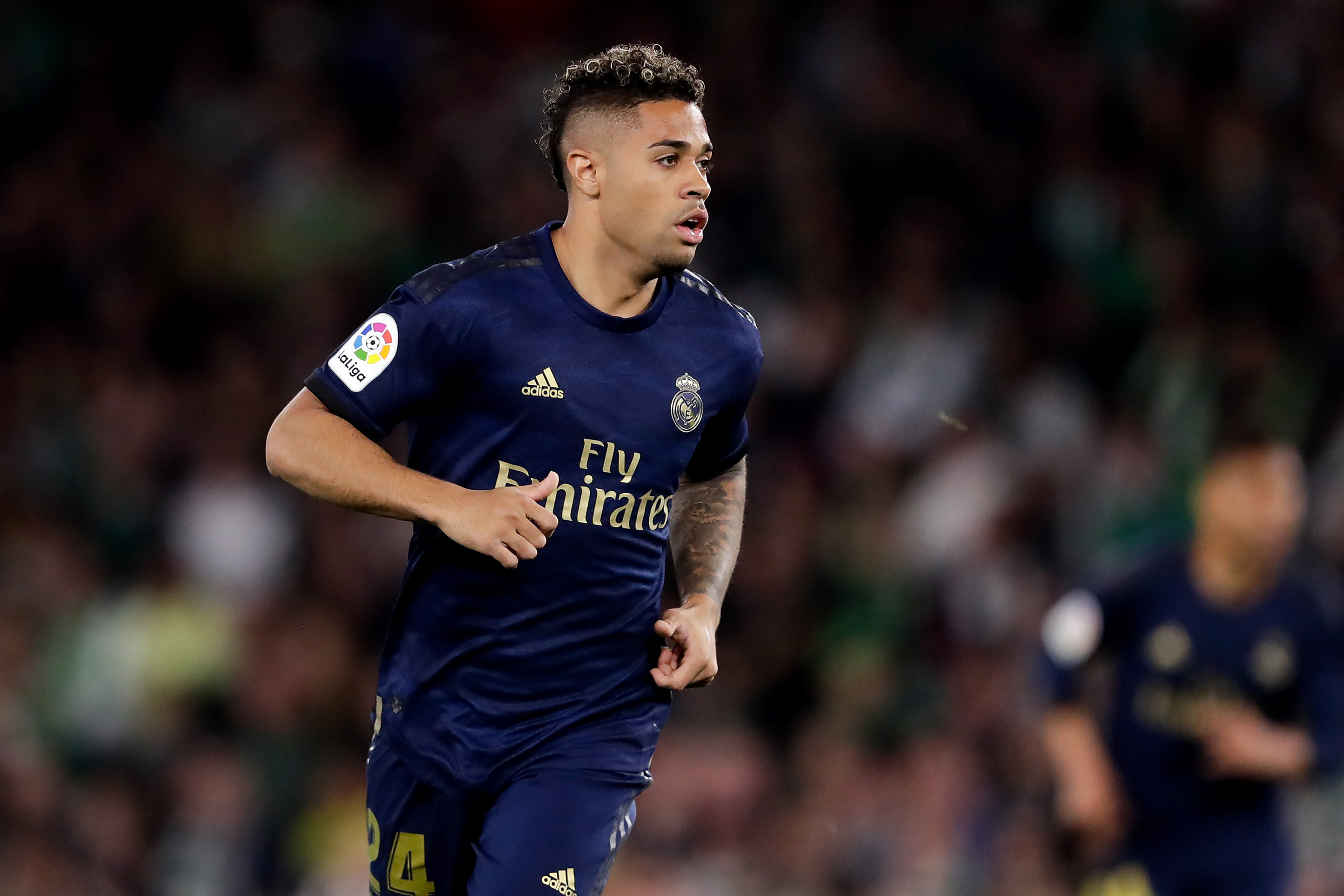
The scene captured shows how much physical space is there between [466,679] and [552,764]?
27 cm

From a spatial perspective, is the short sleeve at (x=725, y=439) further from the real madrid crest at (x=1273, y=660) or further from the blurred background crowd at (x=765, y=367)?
the blurred background crowd at (x=765, y=367)

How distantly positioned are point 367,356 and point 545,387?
39 cm

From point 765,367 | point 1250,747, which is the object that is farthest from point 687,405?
point 765,367

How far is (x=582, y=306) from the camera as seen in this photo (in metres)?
3.97

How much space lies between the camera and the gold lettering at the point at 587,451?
3893 millimetres

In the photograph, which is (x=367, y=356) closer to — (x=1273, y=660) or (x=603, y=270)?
(x=603, y=270)

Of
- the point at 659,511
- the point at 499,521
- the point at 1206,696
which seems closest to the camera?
the point at 499,521

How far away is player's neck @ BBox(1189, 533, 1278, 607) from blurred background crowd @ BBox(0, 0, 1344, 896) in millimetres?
1302

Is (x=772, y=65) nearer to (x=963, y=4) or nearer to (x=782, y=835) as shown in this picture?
(x=963, y=4)

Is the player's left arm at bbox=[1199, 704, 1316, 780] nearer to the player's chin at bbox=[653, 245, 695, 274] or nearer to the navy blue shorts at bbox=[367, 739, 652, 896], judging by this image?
the navy blue shorts at bbox=[367, 739, 652, 896]

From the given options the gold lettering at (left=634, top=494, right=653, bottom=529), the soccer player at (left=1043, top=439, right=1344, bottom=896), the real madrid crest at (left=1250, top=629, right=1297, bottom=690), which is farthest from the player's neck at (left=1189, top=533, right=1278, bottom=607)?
the gold lettering at (left=634, top=494, right=653, bottom=529)

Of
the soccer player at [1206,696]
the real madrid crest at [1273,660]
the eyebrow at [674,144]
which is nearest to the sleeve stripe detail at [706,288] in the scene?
the eyebrow at [674,144]

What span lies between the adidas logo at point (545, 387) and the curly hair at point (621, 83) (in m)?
0.55

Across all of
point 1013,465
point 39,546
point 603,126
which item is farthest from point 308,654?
point 603,126
